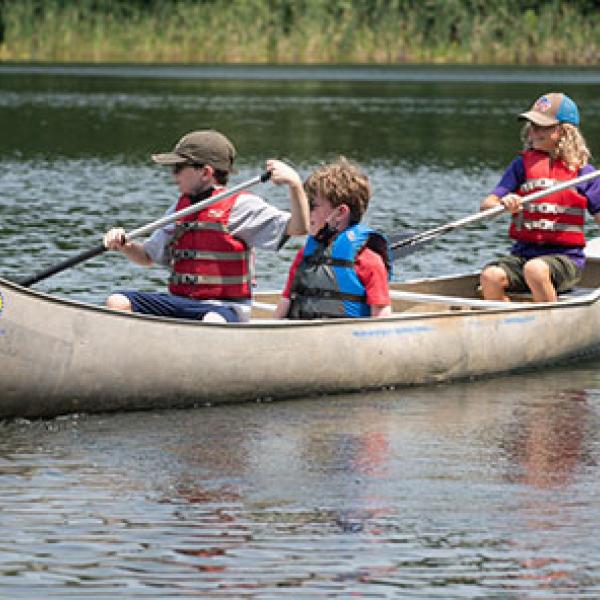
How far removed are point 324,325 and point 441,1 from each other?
38356 millimetres

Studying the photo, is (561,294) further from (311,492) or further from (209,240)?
(311,492)

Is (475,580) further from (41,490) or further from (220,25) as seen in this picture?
(220,25)

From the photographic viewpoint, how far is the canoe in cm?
823

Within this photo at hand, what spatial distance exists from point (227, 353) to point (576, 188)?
8.81 ft

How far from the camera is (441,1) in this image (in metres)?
46.6

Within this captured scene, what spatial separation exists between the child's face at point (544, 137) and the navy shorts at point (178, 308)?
2.38 m

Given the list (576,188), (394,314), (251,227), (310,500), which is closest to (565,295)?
(576,188)

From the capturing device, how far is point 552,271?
10.4 m

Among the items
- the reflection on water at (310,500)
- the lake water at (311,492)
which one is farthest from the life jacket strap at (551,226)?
the reflection on water at (310,500)

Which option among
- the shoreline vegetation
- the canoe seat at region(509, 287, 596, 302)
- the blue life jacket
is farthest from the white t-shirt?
the shoreline vegetation

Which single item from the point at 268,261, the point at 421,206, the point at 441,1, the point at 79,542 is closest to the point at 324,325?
the point at 79,542

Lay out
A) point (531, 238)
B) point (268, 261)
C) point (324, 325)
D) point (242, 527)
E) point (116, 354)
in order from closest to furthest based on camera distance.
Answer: point (242, 527) → point (116, 354) → point (324, 325) → point (531, 238) → point (268, 261)

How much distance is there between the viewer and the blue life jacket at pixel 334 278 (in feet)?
30.0

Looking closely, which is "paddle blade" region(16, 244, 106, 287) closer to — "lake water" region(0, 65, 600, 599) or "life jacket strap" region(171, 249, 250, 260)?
"life jacket strap" region(171, 249, 250, 260)
